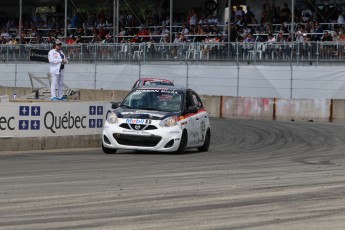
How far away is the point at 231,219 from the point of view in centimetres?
1009

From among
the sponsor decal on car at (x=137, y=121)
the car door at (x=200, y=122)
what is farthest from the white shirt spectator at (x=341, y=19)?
the sponsor decal on car at (x=137, y=121)

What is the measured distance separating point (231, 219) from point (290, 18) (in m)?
32.7

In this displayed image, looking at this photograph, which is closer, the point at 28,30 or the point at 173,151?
the point at 173,151

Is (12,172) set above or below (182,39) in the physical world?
below

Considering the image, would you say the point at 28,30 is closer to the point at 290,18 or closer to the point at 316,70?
the point at 290,18

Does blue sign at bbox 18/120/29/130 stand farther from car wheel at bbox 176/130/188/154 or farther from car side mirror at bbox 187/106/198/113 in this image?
car side mirror at bbox 187/106/198/113

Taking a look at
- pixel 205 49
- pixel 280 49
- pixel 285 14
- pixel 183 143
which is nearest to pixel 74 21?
pixel 205 49

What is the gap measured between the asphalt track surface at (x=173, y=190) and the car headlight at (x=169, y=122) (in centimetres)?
65

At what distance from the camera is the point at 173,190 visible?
42.0 feet

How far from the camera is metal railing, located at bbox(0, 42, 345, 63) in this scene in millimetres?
37562

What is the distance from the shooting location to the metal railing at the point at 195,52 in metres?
37.6

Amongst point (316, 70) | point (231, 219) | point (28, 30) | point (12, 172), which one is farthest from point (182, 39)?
point (231, 219)

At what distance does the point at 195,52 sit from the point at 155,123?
22137 millimetres

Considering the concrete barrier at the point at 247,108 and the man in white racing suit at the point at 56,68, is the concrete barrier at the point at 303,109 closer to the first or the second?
the concrete barrier at the point at 247,108
